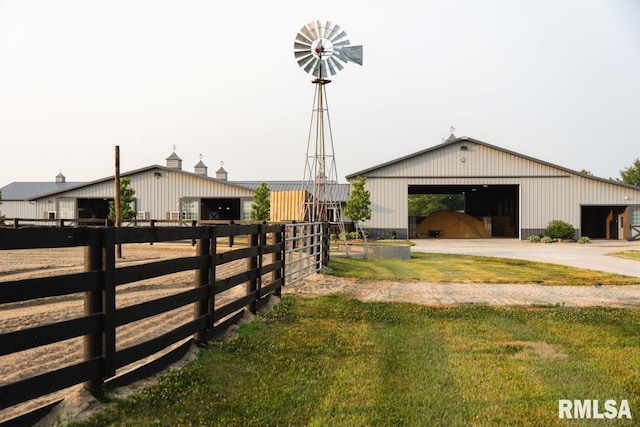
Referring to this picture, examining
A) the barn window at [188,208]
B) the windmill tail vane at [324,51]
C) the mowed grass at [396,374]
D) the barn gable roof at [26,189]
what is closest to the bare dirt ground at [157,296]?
A: the mowed grass at [396,374]

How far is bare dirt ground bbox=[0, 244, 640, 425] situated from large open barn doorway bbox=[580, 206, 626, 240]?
102 feet

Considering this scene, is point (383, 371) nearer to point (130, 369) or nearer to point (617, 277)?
point (130, 369)

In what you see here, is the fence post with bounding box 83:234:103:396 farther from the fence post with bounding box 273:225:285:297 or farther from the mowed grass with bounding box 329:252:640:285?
the mowed grass with bounding box 329:252:640:285

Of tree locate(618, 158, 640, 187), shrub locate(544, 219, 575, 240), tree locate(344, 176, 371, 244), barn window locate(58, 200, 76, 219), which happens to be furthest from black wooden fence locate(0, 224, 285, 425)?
tree locate(618, 158, 640, 187)

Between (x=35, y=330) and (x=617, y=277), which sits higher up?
(x=35, y=330)

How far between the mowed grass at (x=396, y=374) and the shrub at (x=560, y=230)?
101ft

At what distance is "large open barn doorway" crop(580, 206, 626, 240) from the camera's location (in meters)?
39.7

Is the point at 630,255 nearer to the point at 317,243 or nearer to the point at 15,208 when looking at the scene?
the point at 317,243

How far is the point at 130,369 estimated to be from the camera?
4.95 m

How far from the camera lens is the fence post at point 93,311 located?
4.29 m

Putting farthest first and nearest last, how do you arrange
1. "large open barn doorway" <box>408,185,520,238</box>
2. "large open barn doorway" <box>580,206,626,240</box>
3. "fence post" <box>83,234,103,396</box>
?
"large open barn doorway" <box>408,185,520,238</box> < "large open barn doorway" <box>580,206,626,240</box> < "fence post" <box>83,234,103,396</box>

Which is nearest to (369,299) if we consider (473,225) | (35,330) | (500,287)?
(500,287)

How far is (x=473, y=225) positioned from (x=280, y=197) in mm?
28416

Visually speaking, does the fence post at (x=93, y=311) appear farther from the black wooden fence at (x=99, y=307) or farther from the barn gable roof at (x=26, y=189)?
the barn gable roof at (x=26, y=189)
